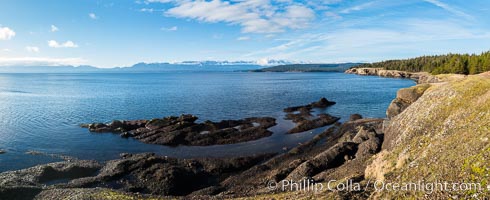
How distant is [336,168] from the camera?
101 feet

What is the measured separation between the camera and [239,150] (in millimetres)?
44969

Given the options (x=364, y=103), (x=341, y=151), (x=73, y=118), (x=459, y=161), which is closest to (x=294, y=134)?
(x=341, y=151)

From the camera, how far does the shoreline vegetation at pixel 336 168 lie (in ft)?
61.0

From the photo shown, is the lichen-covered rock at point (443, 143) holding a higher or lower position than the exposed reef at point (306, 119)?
higher

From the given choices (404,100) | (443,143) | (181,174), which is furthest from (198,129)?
(443,143)

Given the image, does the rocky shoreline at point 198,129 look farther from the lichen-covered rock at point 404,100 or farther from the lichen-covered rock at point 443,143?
the lichen-covered rock at point 443,143

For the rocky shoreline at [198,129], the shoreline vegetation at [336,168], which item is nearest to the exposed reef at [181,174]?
the shoreline vegetation at [336,168]

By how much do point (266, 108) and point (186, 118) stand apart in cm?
2790

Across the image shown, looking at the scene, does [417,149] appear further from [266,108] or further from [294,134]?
[266,108]

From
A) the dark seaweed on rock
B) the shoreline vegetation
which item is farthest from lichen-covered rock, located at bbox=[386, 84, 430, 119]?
the dark seaweed on rock

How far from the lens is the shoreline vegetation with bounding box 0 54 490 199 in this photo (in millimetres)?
18578

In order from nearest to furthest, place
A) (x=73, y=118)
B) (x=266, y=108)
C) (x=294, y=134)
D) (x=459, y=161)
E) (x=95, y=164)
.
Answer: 1. (x=459, y=161)
2. (x=95, y=164)
3. (x=294, y=134)
4. (x=73, y=118)
5. (x=266, y=108)

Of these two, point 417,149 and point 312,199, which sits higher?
point 417,149

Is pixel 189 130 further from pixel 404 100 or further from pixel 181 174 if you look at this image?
pixel 404 100
